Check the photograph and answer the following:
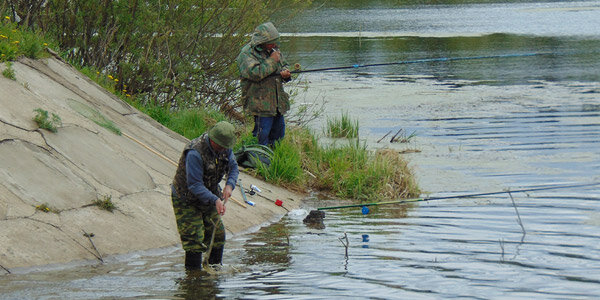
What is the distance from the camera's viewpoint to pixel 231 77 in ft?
48.3

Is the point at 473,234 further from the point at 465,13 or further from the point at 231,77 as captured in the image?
the point at 465,13

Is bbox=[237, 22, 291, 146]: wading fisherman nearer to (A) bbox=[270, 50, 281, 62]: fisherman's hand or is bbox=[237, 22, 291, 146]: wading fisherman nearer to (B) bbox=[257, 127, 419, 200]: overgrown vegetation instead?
(A) bbox=[270, 50, 281, 62]: fisherman's hand

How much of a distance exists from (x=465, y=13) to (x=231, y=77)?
3442 centimetres

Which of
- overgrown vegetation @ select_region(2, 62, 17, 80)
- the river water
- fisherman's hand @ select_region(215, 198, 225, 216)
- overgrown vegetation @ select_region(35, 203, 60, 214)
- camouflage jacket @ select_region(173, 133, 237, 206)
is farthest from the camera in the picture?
overgrown vegetation @ select_region(2, 62, 17, 80)

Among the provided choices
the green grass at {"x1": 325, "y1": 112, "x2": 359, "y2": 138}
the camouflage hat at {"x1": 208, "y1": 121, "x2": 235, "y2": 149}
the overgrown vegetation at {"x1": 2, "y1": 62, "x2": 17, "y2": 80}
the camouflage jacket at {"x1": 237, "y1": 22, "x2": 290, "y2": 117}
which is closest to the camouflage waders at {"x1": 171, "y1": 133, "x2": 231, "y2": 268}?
the camouflage hat at {"x1": 208, "y1": 121, "x2": 235, "y2": 149}

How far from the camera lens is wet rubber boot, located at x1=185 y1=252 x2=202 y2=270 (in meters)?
7.24

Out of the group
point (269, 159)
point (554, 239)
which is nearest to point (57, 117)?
point (269, 159)

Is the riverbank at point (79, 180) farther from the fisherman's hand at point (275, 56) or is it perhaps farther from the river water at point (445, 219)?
the fisherman's hand at point (275, 56)

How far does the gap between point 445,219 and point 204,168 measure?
11.1ft

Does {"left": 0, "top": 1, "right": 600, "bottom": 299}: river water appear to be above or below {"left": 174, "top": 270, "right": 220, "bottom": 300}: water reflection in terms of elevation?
above

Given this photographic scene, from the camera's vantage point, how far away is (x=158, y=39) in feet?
45.2

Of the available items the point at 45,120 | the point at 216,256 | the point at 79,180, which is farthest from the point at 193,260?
the point at 45,120

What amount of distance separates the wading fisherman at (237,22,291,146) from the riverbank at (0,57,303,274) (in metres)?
0.81

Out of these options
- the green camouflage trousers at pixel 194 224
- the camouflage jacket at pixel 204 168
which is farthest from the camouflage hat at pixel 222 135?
the green camouflage trousers at pixel 194 224
